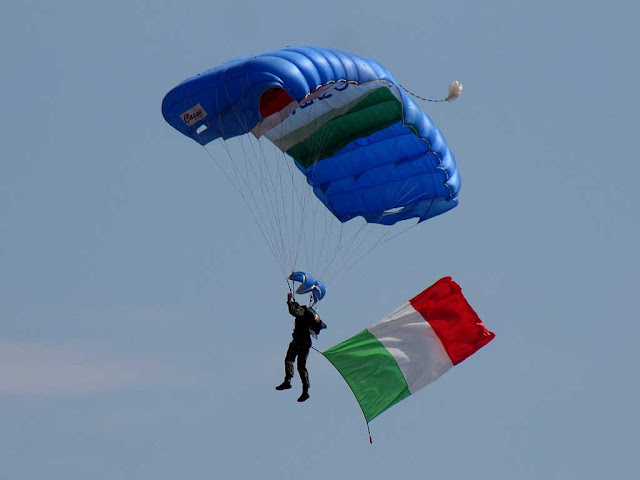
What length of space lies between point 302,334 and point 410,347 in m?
2.67

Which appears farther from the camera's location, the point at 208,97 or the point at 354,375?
the point at 354,375

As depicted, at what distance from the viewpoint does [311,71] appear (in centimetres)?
2166

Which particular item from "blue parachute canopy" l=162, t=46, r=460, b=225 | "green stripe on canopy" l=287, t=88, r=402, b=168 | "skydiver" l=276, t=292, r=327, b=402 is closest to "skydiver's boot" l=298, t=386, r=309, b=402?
"skydiver" l=276, t=292, r=327, b=402

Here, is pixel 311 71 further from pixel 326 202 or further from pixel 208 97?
pixel 326 202

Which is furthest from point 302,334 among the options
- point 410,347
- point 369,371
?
point 410,347

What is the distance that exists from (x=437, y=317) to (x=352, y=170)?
8.70ft

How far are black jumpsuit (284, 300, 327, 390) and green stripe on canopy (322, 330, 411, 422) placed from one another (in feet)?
4.98

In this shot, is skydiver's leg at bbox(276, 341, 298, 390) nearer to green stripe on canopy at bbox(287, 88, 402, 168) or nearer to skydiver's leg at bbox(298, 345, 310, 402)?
skydiver's leg at bbox(298, 345, 310, 402)

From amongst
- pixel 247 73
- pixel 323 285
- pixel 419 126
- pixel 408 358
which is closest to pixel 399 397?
pixel 408 358

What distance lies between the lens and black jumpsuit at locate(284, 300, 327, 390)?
22.1 m

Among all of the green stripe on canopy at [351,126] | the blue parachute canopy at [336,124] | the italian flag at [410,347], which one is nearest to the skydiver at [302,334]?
the italian flag at [410,347]

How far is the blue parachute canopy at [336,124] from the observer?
21.8 metres

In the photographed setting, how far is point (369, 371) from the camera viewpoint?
23.9 meters

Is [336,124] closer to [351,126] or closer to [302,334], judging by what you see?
[351,126]
